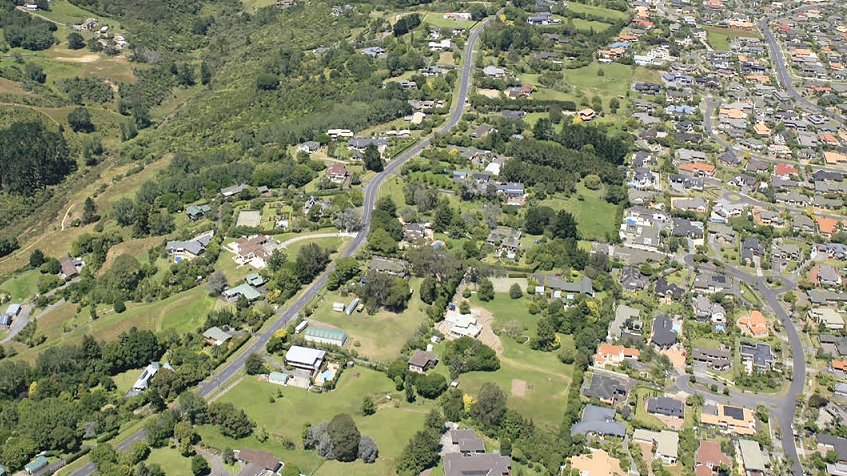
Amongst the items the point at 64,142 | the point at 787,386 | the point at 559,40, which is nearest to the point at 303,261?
the point at 787,386

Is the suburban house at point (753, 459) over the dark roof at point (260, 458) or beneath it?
beneath

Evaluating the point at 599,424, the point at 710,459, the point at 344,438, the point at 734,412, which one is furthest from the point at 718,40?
the point at 344,438

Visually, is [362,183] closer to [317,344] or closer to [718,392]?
[317,344]

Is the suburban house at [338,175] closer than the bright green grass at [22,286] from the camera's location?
No

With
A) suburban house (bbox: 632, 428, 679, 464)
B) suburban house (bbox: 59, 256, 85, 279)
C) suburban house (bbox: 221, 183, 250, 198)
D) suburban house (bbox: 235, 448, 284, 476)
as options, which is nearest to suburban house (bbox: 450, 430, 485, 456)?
suburban house (bbox: 632, 428, 679, 464)

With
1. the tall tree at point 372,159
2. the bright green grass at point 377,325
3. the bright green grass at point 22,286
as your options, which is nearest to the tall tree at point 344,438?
the bright green grass at point 377,325

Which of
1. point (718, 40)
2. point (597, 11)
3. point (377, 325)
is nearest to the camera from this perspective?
point (377, 325)

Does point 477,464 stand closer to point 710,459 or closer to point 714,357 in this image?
point 710,459

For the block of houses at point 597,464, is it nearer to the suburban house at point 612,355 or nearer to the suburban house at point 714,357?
the suburban house at point 612,355
